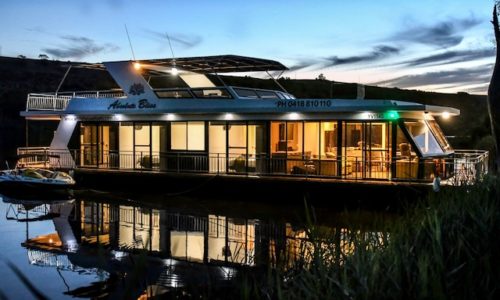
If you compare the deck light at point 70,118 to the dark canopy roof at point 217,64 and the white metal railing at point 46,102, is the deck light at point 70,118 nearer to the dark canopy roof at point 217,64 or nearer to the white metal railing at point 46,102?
the white metal railing at point 46,102

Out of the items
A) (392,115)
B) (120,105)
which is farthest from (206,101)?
(392,115)

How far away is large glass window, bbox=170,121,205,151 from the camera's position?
24.4 meters

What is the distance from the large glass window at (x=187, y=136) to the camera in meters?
24.4

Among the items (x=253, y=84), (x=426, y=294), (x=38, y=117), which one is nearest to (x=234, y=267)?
(x=426, y=294)

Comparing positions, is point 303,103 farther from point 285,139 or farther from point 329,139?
point 285,139

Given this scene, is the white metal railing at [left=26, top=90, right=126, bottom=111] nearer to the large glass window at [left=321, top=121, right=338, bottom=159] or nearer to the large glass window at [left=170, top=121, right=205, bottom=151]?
Result: the large glass window at [left=170, top=121, right=205, bottom=151]

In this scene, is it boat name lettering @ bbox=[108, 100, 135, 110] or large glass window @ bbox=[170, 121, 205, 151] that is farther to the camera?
boat name lettering @ bbox=[108, 100, 135, 110]

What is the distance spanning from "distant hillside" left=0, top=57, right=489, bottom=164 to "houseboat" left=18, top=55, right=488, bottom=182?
1138 inches

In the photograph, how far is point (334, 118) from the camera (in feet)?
70.6

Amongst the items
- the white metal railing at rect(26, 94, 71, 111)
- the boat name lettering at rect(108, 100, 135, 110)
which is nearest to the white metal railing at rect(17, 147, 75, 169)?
the white metal railing at rect(26, 94, 71, 111)

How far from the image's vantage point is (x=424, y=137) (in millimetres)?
21125

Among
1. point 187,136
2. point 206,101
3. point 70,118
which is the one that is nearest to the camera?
point 206,101

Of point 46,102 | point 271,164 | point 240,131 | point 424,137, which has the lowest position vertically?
point 271,164

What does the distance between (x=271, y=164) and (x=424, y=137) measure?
5.82 metres
